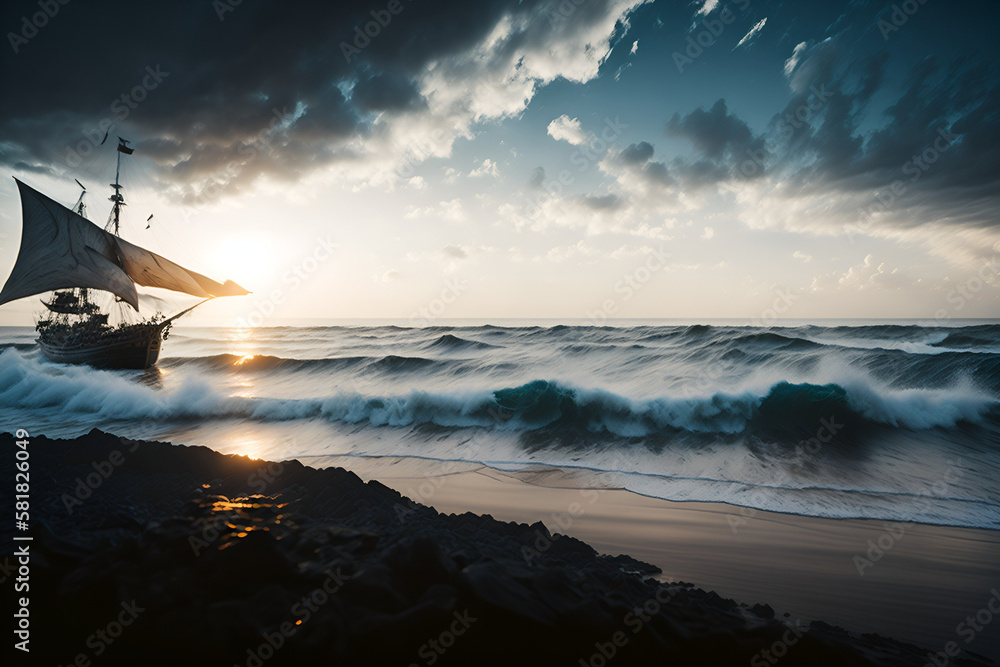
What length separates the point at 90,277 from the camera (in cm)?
2514

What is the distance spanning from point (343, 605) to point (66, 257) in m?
33.7

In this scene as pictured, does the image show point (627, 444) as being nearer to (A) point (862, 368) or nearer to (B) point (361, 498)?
(B) point (361, 498)

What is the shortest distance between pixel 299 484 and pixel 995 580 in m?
7.82

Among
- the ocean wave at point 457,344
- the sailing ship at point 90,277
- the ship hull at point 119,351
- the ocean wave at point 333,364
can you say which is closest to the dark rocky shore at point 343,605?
the ocean wave at point 333,364

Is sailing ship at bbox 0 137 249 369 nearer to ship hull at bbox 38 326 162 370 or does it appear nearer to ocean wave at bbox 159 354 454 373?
ship hull at bbox 38 326 162 370

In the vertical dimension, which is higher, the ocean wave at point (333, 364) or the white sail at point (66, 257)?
the white sail at point (66, 257)

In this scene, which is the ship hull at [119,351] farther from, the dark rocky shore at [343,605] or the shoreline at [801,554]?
the dark rocky shore at [343,605]

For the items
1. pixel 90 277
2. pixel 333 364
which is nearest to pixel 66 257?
pixel 90 277

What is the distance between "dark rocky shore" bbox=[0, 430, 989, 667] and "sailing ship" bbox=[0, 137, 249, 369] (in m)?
29.8

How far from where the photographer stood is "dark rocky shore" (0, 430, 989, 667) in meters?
2.19

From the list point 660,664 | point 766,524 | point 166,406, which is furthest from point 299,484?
point 166,406

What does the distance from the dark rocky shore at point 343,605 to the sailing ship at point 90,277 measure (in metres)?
29.8

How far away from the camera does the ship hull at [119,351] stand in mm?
30125

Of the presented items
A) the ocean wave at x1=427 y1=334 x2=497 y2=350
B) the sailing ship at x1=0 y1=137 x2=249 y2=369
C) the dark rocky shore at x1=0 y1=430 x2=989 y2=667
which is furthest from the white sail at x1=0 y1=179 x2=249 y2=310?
the dark rocky shore at x1=0 y1=430 x2=989 y2=667
